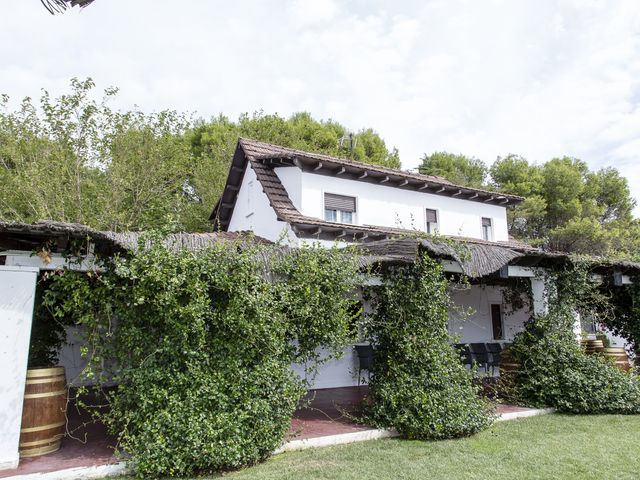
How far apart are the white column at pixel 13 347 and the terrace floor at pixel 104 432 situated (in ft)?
1.08

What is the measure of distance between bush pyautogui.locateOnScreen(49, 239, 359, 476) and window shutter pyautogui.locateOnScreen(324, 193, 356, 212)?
7619 millimetres

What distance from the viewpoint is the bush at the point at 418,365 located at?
6.75 m

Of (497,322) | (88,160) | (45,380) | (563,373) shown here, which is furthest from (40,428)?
(88,160)

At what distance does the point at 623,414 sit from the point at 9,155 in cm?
2063

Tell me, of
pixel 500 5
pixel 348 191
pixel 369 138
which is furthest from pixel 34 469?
pixel 369 138

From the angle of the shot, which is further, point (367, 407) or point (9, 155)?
point (9, 155)

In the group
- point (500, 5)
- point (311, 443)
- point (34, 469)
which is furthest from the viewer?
point (311, 443)

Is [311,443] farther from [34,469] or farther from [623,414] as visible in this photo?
[623,414]

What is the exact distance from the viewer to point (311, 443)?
637 centimetres

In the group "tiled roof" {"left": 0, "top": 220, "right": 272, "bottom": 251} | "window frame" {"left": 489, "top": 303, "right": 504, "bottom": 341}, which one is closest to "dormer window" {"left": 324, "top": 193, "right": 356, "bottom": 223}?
"window frame" {"left": 489, "top": 303, "right": 504, "bottom": 341}

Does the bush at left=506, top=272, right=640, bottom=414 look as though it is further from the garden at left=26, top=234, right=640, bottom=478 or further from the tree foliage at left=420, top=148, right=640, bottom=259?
the tree foliage at left=420, top=148, right=640, bottom=259

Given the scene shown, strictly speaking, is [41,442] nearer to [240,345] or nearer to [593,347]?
[240,345]

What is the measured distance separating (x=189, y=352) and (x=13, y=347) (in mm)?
2016

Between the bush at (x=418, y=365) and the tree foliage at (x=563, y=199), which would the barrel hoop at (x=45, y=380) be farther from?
the tree foliage at (x=563, y=199)
